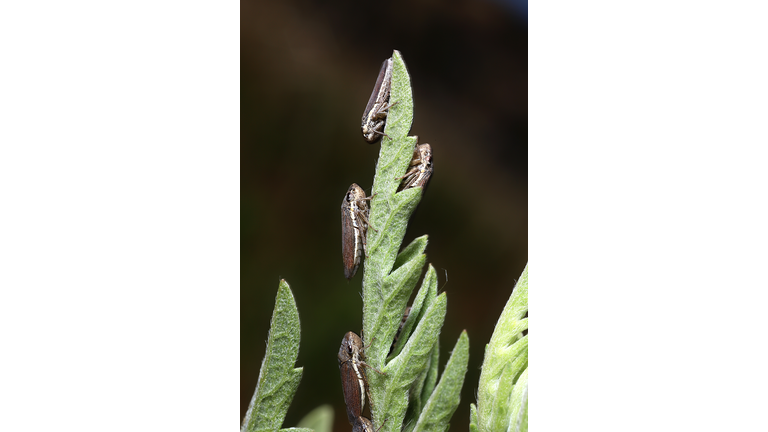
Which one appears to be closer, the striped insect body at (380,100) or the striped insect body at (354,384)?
the striped insect body at (354,384)

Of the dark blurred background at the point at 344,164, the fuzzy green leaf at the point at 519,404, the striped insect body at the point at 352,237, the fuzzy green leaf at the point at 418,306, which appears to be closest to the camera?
the fuzzy green leaf at the point at 519,404

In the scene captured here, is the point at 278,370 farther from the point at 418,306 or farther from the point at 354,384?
the point at 418,306

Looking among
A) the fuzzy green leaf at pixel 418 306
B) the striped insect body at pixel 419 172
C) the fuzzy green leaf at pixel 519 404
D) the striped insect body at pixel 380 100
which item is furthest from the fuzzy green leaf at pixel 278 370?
the striped insect body at pixel 380 100

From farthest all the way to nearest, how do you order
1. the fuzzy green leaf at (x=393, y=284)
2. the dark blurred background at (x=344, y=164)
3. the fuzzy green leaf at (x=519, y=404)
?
1. the dark blurred background at (x=344, y=164)
2. the fuzzy green leaf at (x=393, y=284)
3. the fuzzy green leaf at (x=519, y=404)

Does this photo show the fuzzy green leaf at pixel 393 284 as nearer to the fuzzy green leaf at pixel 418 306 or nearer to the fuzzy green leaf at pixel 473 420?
the fuzzy green leaf at pixel 418 306

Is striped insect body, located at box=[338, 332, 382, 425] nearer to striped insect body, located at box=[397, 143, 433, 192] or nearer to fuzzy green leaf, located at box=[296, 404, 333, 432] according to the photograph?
fuzzy green leaf, located at box=[296, 404, 333, 432]

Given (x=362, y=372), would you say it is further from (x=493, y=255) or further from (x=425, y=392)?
(x=493, y=255)

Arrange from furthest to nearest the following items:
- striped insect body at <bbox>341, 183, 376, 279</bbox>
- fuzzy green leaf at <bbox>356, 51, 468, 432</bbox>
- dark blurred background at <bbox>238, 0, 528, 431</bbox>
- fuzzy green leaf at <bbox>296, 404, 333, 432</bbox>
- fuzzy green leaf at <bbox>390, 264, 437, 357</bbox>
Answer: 1. dark blurred background at <bbox>238, 0, 528, 431</bbox>
2. fuzzy green leaf at <bbox>296, 404, 333, 432</bbox>
3. striped insect body at <bbox>341, 183, 376, 279</bbox>
4. fuzzy green leaf at <bbox>390, 264, 437, 357</bbox>
5. fuzzy green leaf at <bbox>356, 51, 468, 432</bbox>

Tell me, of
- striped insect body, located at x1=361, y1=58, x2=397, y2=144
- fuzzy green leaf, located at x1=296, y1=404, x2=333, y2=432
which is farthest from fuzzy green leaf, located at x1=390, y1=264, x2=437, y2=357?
fuzzy green leaf, located at x1=296, y1=404, x2=333, y2=432
